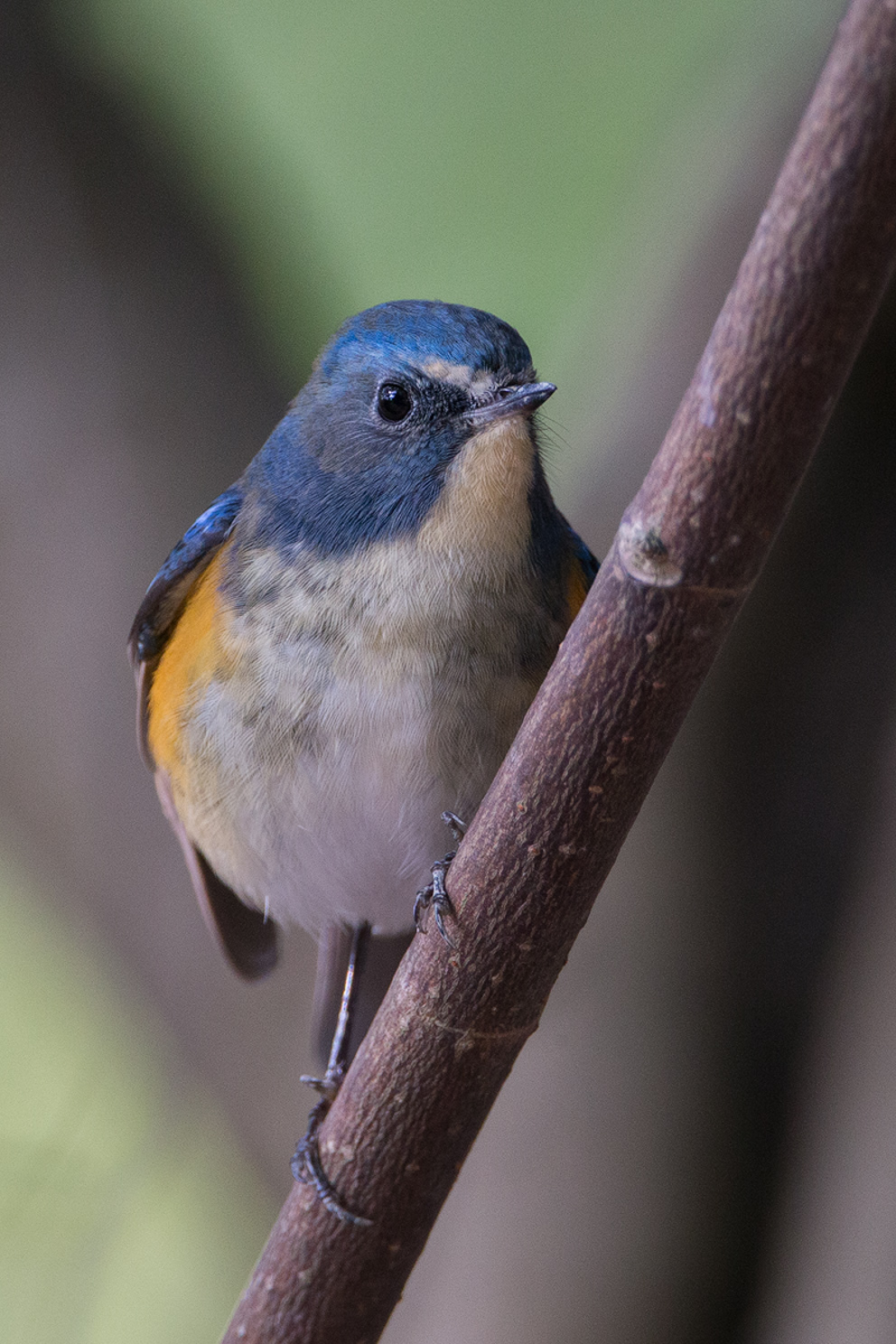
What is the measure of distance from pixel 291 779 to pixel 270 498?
538 mm

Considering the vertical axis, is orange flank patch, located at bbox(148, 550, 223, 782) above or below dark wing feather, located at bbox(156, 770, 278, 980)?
above

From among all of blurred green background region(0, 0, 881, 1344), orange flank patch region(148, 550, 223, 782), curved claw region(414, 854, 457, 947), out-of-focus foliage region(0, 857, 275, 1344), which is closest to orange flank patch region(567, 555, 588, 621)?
blurred green background region(0, 0, 881, 1344)

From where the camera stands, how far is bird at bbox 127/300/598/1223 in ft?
6.45

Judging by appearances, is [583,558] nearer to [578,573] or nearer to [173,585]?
[578,573]

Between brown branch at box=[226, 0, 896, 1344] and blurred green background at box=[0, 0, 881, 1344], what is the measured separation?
43.3 inches

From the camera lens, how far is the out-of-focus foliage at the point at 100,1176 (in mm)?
3051

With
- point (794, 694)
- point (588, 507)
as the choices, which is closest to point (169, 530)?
point (588, 507)

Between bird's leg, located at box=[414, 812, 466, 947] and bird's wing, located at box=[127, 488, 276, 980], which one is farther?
bird's wing, located at box=[127, 488, 276, 980]

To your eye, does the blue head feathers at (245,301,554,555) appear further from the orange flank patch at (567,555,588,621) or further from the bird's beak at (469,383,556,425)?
the orange flank patch at (567,555,588,621)

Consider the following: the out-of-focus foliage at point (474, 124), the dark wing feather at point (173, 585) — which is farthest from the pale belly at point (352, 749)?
the out-of-focus foliage at point (474, 124)

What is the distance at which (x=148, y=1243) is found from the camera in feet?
10.7

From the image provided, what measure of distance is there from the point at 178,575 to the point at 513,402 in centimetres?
79

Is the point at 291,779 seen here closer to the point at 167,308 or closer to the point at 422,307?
the point at 422,307

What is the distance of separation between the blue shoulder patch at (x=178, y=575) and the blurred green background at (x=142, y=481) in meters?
0.50
